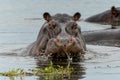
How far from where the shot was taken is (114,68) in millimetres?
10844

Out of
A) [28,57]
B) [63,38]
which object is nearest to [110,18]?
[28,57]

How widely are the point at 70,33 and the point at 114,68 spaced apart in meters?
1.75

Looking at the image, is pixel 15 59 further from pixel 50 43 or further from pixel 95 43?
pixel 95 43

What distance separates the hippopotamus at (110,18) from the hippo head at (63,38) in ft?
28.1

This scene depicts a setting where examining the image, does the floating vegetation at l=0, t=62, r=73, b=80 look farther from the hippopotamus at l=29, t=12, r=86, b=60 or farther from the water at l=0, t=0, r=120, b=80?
the hippopotamus at l=29, t=12, r=86, b=60

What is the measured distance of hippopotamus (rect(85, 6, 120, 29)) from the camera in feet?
72.7

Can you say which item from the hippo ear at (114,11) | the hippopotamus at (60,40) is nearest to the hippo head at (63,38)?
the hippopotamus at (60,40)

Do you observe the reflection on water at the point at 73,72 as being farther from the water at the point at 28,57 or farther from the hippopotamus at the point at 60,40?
the hippopotamus at the point at 60,40

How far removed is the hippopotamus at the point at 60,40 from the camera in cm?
1168

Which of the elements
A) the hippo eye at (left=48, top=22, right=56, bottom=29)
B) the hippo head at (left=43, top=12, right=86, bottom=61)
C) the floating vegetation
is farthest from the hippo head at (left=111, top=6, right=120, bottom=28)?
the floating vegetation

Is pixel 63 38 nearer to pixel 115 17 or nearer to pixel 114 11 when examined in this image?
pixel 114 11

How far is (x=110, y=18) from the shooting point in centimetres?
2320

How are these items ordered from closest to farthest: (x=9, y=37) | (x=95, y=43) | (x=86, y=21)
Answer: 1. (x=95, y=43)
2. (x=9, y=37)
3. (x=86, y=21)

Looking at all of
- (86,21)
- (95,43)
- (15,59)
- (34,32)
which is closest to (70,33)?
(15,59)
